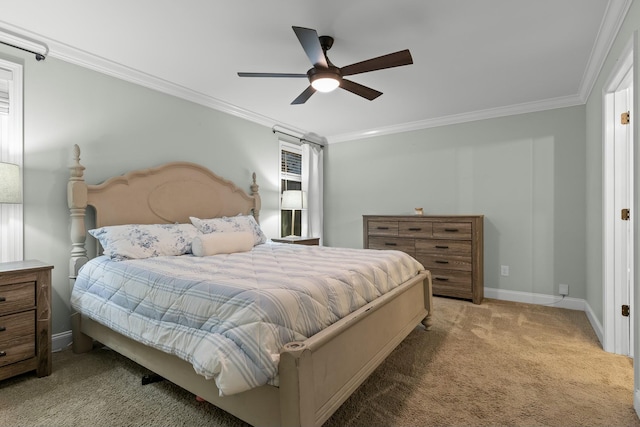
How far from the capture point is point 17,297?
80.1 inches

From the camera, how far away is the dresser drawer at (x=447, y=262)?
151 inches

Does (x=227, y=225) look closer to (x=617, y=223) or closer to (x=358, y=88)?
(x=358, y=88)

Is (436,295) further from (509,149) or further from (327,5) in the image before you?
(327,5)

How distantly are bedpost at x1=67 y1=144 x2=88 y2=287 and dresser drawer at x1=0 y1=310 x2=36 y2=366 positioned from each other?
0.50 meters

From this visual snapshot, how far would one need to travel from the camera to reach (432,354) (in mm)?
2455

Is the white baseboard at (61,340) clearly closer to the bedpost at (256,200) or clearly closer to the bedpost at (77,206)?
the bedpost at (77,206)

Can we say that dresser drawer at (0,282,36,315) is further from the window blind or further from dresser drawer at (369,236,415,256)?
dresser drawer at (369,236,415,256)

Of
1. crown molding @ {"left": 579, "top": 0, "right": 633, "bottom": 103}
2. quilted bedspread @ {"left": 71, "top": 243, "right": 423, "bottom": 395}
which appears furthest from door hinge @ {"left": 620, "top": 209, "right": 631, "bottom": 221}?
quilted bedspread @ {"left": 71, "top": 243, "right": 423, "bottom": 395}

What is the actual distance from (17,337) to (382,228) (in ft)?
12.2

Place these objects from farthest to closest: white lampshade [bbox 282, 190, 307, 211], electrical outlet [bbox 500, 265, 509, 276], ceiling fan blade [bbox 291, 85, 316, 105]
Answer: white lampshade [bbox 282, 190, 307, 211], electrical outlet [bbox 500, 265, 509, 276], ceiling fan blade [bbox 291, 85, 316, 105]

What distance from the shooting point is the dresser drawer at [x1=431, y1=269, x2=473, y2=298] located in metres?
3.85

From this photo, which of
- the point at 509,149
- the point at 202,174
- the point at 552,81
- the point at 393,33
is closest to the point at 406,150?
the point at 509,149

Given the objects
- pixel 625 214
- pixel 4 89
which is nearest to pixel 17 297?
pixel 4 89

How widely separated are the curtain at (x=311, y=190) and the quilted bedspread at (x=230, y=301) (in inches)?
102
